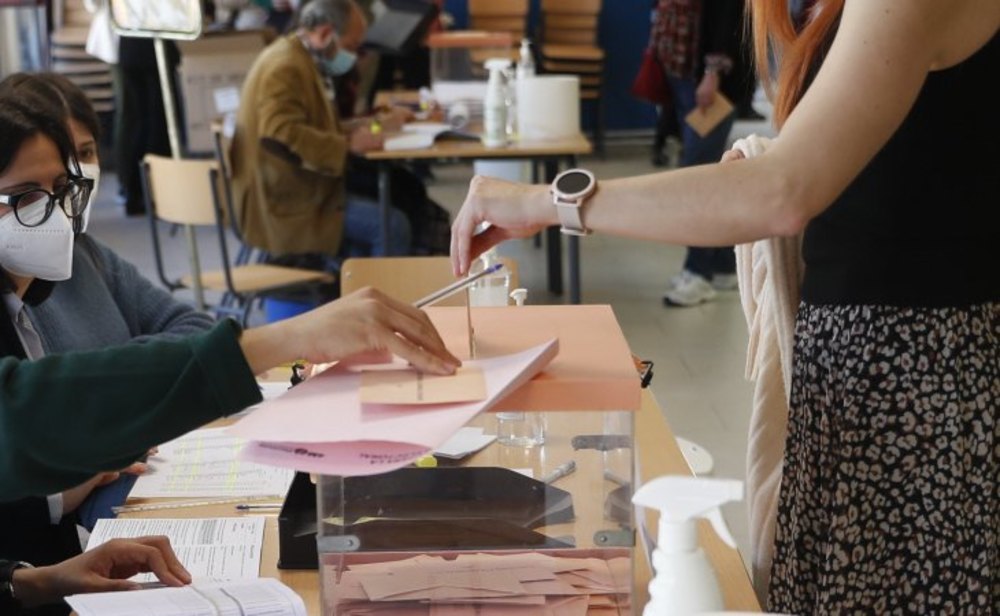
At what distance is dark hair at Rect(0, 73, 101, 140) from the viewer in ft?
7.02

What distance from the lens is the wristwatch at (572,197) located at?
1295mm

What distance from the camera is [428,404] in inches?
48.0

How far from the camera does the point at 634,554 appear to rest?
4.87 feet

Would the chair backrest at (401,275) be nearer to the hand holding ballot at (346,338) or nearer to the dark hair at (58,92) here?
the dark hair at (58,92)

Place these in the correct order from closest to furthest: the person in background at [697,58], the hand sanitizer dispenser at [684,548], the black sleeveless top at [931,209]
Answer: the hand sanitizer dispenser at [684,548] < the black sleeveless top at [931,209] < the person in background at [697,58]

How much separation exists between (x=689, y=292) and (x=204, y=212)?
2.27 metres

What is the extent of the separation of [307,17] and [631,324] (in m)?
1.84

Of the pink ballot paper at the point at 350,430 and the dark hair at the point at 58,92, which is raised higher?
the dark hair at the point at 58,92

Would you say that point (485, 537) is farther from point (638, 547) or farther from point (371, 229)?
point (371, 229)

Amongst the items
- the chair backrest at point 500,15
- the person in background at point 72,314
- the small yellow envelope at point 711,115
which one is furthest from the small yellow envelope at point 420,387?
the chair backrest at point 500,15

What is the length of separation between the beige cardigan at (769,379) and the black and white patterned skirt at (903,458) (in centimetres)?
12

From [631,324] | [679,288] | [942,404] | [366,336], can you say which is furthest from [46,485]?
[679,288]

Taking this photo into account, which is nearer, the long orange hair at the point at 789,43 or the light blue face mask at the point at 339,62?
the long orange hair at the point at 789,43

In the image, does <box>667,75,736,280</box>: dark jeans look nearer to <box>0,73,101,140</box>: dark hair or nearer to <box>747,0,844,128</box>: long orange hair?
<box>0,73,101,140</box>: dark hair
